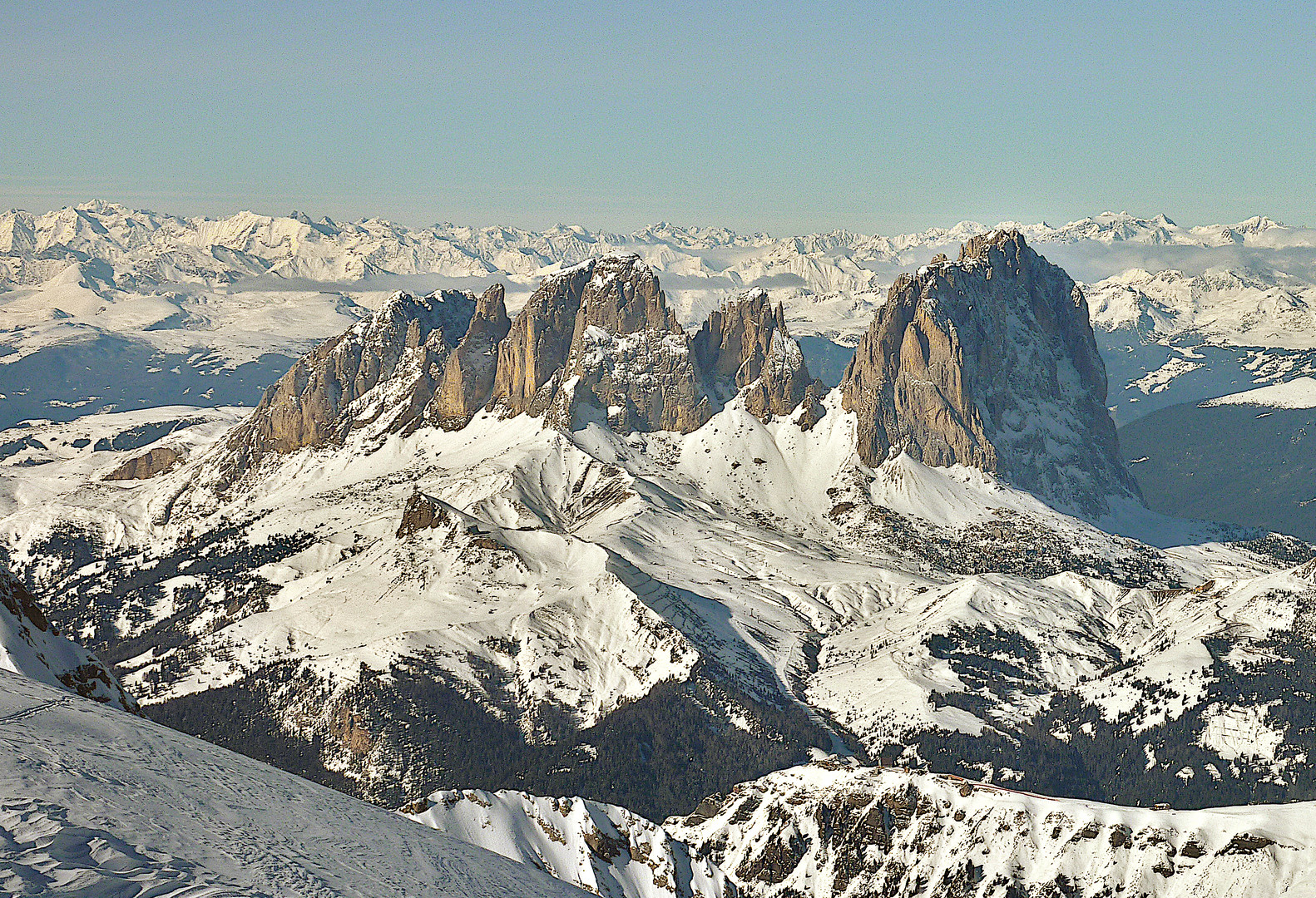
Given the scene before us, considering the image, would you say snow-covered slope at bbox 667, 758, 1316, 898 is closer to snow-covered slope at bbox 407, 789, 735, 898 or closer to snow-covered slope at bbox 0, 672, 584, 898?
snow-covered slope at bbox 407, 789, 735, 898

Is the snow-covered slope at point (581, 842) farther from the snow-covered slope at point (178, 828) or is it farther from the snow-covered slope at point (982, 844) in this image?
the snow-covered slope at point (178, 828)

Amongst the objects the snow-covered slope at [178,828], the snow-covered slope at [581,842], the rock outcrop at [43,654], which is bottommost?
the snow-covered slope at [581,842]

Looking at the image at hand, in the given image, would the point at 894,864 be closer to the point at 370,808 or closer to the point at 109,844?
the point at 370,808

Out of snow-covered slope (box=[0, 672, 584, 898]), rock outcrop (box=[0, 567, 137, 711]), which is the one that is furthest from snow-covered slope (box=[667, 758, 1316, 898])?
snow-covered slope (box=[0, 672, 584, 898])

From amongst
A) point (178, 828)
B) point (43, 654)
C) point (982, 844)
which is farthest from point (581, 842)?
point (178, 828)

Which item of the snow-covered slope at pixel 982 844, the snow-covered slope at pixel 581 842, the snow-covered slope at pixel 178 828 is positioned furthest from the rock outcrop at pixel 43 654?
the snow-covered slope at pixel 982 844
